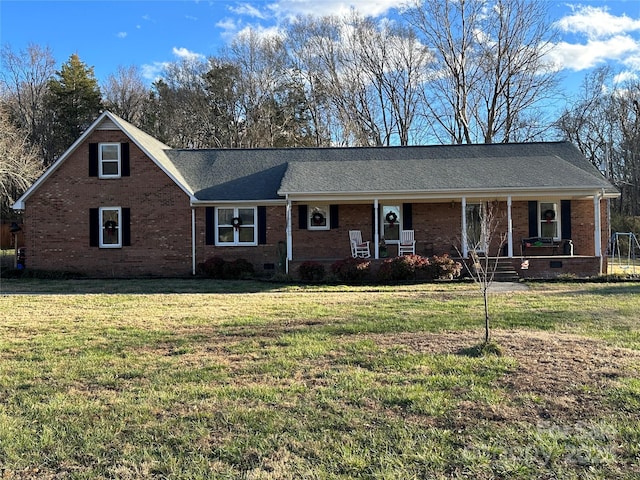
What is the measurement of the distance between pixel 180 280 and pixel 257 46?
26720 mm

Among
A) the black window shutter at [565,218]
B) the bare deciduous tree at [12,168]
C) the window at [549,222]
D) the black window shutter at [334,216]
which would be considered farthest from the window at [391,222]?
the bare deciduous tree at [12,168]

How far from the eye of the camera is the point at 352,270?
50.0ft

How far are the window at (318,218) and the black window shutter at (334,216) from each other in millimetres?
110

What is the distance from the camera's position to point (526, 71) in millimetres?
34594

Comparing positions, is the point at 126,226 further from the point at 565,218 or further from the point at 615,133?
the point at 615,133

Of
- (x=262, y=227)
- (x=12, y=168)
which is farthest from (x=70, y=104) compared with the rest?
(x=262, y=227)

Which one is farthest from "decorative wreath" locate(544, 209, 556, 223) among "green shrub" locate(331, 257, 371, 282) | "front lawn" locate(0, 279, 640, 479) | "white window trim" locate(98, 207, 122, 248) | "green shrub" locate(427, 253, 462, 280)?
"white window trim" locate(98, 207, 122, 248)

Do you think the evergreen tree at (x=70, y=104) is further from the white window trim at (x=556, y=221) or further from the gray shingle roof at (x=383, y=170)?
the white window trim at (x=556, y=221)

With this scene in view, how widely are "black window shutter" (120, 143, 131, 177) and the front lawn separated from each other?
33.6 ft

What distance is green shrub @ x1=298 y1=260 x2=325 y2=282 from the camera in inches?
612

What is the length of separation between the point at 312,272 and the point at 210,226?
4.81 meters

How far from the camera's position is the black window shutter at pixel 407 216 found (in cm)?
1830

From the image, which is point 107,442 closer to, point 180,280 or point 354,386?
point 354,386

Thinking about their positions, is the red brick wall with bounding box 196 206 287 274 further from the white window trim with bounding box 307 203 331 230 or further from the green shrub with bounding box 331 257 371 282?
the green shrub with bounding box 331 257 371 282
